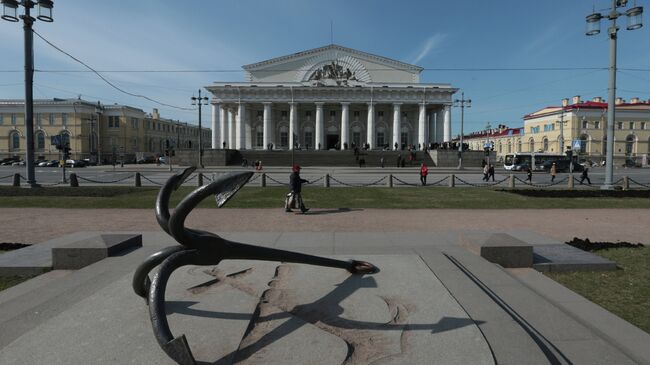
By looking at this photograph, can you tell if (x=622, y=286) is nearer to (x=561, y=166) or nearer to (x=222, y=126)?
(x=561, y=166)

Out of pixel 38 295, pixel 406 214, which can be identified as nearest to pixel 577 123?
pixel 406 214

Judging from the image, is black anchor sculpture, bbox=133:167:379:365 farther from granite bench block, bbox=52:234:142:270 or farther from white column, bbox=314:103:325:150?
white column, bbox=314:103:325:150

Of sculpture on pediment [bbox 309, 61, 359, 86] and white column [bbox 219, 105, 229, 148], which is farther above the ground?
sculpture on pediment [bbox 309, 61, 359, 86]

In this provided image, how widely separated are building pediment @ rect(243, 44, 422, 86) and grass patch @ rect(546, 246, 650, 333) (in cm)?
6930

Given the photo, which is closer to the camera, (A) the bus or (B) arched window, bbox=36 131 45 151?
(A) the bus

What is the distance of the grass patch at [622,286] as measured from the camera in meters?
4.67

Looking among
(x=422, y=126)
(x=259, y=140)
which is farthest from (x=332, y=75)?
(x=259, y=140)

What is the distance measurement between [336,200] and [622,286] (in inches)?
466

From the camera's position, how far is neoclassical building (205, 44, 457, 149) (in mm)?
72750

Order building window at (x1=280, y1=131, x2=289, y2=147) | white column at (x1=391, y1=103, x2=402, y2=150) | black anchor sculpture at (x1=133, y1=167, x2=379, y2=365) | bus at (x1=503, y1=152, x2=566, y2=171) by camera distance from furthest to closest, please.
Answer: building window at (x1=280, y1=131, x2=289, y2=147), white column at (x1=391, y1=103, x2=402, y2=150), bus at (x1=503, y1=152, x2=566, y2=171), black anchor sculpture at (x1=133, y1=167, x2=379, y2=365)

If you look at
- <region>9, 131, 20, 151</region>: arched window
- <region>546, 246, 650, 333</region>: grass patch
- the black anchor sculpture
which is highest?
<region>9, 131, 20, 151</region>: arched window

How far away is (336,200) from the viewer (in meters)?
16.8

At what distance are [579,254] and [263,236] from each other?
6112mm

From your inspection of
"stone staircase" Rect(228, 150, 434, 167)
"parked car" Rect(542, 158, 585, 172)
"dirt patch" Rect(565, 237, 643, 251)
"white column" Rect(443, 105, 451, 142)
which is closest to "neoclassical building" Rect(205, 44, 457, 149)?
"white column" Rect(443, 105, 451, 142)
